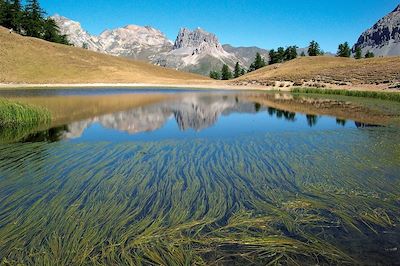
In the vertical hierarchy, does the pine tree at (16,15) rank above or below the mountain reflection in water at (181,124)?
above

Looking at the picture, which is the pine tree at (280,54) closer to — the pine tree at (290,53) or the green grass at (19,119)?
the pine tree at (290,53)

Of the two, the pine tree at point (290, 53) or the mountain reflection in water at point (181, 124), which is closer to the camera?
the mountain reflection in water at point (181, 124)

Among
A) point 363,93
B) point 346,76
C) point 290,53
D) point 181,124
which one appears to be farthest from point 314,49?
point 181,124

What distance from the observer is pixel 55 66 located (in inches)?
3730

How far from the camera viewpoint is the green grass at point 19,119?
62.6ft

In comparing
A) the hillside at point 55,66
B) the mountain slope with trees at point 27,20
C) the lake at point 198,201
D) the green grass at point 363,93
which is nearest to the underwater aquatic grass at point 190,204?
the lake at point 198,201

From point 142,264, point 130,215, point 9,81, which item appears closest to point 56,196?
point 130,215

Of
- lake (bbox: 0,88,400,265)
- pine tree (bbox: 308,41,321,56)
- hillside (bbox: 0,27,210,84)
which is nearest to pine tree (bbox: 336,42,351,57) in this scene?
pine tree (bbox: 308,41,321,56)

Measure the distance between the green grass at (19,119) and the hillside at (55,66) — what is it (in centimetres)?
6660

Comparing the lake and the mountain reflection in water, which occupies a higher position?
the lake

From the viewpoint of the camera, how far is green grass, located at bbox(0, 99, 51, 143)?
19.1m

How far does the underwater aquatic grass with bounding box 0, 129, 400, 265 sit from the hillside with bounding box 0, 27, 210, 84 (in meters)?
80.0

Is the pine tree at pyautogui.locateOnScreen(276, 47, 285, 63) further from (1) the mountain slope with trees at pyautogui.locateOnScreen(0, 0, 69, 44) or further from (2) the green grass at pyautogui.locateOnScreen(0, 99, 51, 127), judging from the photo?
(2) the green grass at pyautogui.locateOnScreen(0, 99, 51, 127)

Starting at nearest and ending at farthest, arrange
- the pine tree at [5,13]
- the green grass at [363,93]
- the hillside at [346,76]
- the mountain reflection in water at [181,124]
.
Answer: the mountain reflection in water at [181,124] < the green grass at [363,93] < the hillside at [346,76] < the pine tree at [5,13]
